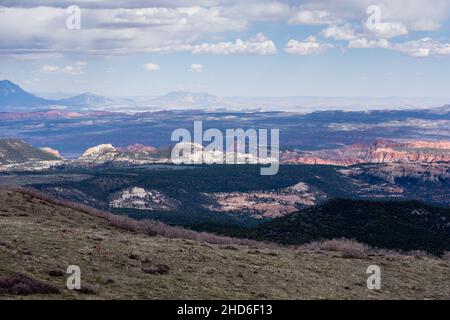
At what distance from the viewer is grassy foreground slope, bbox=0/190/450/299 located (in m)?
29.8

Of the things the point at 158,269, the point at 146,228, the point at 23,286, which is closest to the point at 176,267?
the point at 158,269

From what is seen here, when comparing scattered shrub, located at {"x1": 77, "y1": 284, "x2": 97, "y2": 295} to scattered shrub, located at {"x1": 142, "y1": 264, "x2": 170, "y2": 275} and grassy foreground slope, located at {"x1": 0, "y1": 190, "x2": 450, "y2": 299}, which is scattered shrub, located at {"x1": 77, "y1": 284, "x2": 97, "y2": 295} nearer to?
grassy foreground slope, located at {"x1": 0, "y1": 190, "x2": 450, "y2": 299}

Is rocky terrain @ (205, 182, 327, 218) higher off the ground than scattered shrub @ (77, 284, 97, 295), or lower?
lower

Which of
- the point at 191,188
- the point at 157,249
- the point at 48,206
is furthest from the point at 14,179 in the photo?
the point at 157,249

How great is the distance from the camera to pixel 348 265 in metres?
43.0

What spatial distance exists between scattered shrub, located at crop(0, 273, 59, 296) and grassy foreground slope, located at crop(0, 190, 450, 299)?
199 millimetres

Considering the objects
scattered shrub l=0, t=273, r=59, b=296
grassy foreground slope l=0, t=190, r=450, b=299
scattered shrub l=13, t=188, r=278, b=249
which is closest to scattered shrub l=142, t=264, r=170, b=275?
grassy foreground slope l=0, t=190, r=450, b=299

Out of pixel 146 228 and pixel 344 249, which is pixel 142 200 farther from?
pixel 344 249

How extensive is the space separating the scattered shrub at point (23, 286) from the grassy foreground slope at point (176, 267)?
20 cm

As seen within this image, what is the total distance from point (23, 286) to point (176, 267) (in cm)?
1027

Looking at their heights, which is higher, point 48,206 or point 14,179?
point 48,206

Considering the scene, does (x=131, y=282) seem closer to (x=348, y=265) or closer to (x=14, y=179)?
(x=348, y=265)

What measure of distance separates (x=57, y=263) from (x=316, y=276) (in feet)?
45.0

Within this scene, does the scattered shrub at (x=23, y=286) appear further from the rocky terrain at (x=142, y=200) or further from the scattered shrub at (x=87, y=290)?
the rocky terrain at (x=142, y=200)
